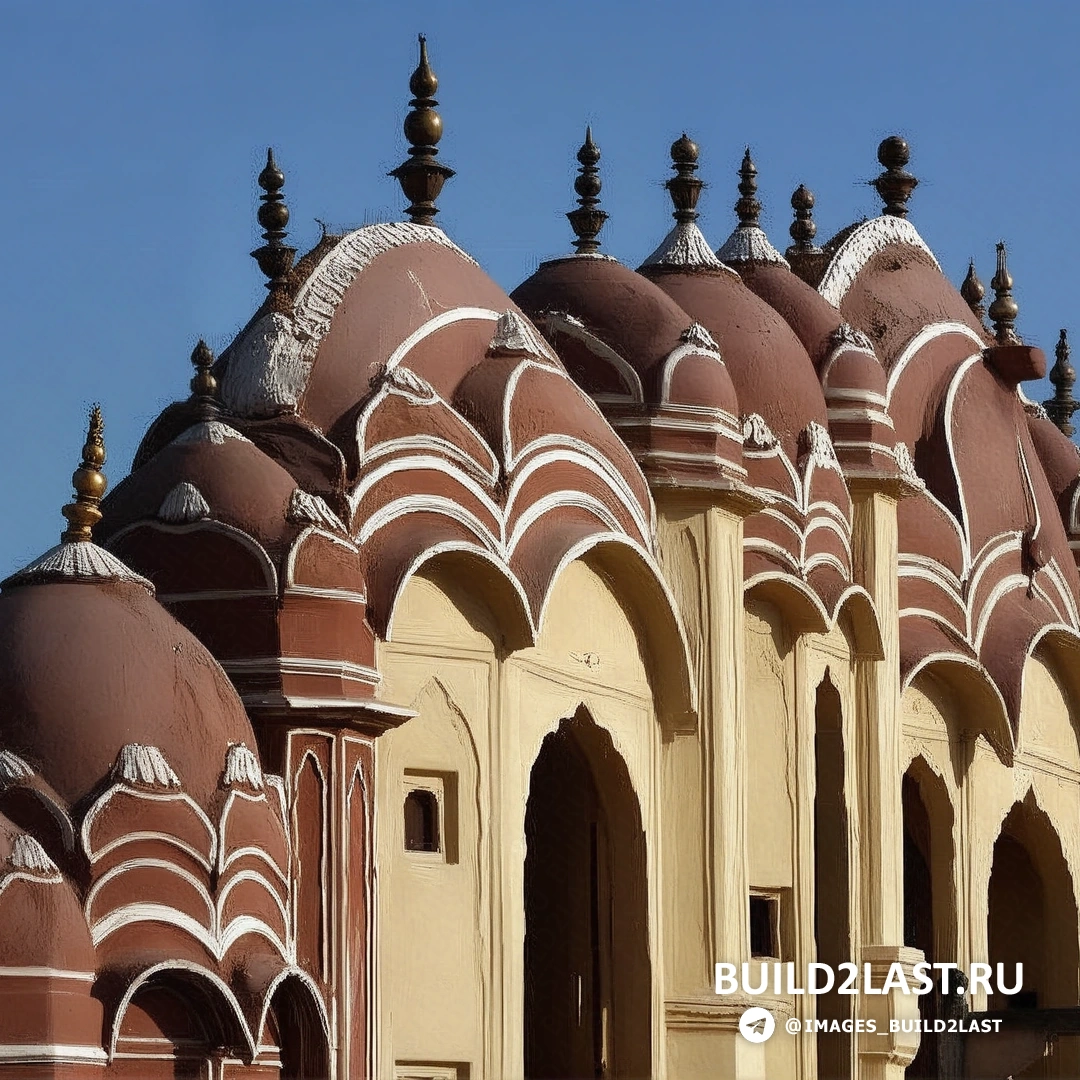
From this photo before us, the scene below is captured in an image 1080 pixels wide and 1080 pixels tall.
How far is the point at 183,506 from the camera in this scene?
1611 centimetres

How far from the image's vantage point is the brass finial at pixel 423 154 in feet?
63.8

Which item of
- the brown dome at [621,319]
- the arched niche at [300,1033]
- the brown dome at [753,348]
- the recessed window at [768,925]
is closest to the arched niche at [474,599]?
the arched niche at [300,1033]

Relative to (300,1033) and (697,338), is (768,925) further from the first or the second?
(300,1033)

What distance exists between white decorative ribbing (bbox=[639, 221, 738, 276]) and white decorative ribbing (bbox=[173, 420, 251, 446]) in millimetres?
5952

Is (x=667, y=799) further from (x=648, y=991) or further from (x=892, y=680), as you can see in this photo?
(x=892, y=680)

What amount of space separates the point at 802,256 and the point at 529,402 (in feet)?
22.9

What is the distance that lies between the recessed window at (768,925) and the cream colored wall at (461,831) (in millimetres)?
3079

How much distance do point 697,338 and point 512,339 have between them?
1894 mm

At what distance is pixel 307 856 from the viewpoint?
15.9 m

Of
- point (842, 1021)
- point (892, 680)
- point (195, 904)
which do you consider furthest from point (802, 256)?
point (195, 904)

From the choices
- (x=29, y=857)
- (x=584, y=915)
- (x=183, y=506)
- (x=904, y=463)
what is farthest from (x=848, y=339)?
(x=29, y=857)

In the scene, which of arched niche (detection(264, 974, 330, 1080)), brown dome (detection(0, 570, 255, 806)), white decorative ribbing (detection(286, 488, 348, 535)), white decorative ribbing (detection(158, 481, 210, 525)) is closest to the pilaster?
white decorative ribbing (detection(286, 488, 348, 535))

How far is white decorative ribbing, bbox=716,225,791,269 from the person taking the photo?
23.0 meters

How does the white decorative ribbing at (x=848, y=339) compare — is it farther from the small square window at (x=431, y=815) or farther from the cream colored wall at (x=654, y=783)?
the small square window at (x=431, y=815)
